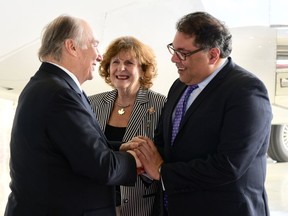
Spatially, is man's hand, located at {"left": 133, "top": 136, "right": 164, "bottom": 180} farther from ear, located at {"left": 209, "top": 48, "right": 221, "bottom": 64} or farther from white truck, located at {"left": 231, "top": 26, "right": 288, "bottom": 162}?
white truck, located at {"left": 231, "top": 26, "right": 288, "bottom": 162}

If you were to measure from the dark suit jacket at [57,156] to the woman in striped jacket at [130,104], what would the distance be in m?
0.63

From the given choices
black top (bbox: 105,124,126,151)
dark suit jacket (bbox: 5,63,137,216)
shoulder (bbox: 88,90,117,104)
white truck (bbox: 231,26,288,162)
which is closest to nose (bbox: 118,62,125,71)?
shoulder (bbox: 88,90,117,104)

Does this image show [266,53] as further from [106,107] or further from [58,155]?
[58,155]

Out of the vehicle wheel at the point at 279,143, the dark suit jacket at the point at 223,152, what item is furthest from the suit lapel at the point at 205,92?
the vehicle wheel at the point at 279,143

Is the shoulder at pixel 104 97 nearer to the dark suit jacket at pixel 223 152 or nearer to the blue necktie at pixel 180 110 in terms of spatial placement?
the blue necktie at pixel 180 110

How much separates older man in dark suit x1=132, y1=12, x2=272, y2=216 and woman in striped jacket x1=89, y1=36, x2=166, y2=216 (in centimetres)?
46

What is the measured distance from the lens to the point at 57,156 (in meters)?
1.83

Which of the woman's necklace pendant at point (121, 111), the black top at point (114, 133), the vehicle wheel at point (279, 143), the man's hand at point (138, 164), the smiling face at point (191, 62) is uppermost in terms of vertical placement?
the smiling face at point (191, 62)

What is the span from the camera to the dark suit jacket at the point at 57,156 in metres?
1.81

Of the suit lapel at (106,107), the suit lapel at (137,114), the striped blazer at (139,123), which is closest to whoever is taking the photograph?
the striped blazer at (139,123)

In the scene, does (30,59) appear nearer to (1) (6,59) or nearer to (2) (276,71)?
(1) (6,59)

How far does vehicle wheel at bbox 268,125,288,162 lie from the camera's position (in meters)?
7.35

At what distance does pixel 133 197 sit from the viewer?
2520 mm

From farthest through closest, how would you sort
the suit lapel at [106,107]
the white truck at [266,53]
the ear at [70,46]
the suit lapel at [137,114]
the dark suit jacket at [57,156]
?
1. the white truck at [266,53]
2. the suit lapel at [106,107]
3. the suit lapel at [137,114]
4. the ear at [70,46]
5. the dark suit jacket at [57,156]
